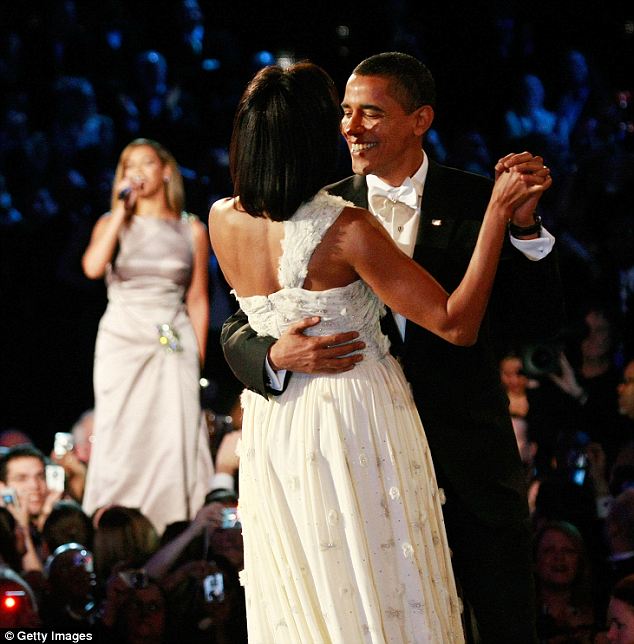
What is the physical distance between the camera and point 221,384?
15.9 feet

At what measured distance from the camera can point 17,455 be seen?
16.0ft

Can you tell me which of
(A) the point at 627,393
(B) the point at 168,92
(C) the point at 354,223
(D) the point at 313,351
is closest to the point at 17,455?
(B) the point at 168,92

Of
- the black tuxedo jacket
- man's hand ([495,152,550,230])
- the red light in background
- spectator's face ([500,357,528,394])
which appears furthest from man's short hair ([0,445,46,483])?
man's hand ([495,152,550,230])

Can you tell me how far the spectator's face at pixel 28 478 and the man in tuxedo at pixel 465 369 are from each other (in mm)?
2558

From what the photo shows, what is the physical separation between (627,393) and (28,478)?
267cm

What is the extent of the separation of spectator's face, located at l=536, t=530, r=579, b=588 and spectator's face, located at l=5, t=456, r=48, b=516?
2.26 metres

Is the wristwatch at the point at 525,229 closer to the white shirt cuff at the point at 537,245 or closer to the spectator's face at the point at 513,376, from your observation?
the white shirt cuff at the point at 537,245

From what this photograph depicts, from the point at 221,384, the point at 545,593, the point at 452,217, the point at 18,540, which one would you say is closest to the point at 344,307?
the point at 452,217

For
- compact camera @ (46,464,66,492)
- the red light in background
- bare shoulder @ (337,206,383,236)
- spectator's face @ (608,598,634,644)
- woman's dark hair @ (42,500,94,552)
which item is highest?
bare shoulder @ (337,206,383,236)

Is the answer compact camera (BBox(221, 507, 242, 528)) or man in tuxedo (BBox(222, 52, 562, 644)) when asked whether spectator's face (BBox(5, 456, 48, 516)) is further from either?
man in tuxedo (BBox(222, 52, 562, 644))

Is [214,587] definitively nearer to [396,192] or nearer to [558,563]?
[558,563]

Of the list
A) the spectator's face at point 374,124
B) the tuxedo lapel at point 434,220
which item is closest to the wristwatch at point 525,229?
the tuxedo lapel at point 434,220

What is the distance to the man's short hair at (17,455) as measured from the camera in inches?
192

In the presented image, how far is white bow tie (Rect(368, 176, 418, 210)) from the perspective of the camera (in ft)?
8.96
